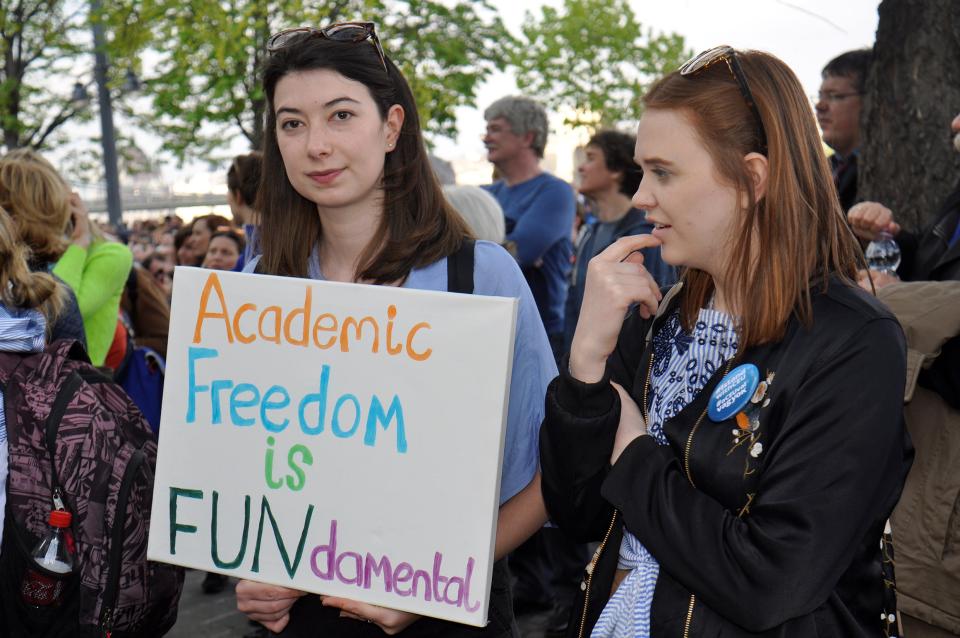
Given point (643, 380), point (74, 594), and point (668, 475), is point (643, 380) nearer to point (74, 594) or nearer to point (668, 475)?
point (668, 475)

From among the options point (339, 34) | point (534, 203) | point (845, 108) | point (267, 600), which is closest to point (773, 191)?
point (339, 34)

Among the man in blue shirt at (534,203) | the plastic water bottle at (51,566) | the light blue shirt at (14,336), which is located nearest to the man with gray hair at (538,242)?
the man in blue shirt at (534,203)

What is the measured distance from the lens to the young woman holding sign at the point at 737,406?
1.61m

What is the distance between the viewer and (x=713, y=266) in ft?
6.08

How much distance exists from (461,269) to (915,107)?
2972mm

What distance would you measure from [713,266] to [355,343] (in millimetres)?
692

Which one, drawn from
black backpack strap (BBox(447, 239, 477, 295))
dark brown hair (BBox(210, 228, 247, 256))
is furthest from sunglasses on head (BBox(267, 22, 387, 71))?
dark brown hair (BBox(210, 228, 247, 256))

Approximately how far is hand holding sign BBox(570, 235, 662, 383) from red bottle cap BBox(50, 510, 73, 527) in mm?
1330

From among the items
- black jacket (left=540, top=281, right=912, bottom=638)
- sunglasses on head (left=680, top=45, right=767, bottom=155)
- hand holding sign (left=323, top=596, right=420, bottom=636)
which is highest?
sunglasses on head (left=680, top=45, right=767, bottom=155)

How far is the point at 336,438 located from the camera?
1.93 metres

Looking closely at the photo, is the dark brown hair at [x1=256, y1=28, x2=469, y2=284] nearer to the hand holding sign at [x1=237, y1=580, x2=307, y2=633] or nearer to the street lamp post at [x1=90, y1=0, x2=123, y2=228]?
the hand holding sign at [x1=237, y1=580, x2=307, y2=633]

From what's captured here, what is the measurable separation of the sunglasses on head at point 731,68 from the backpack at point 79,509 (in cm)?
159

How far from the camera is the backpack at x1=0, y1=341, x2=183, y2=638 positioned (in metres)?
2.42

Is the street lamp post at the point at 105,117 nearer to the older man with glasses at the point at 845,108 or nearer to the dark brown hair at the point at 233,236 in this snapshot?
the dark brown hair at the point at 233,236
